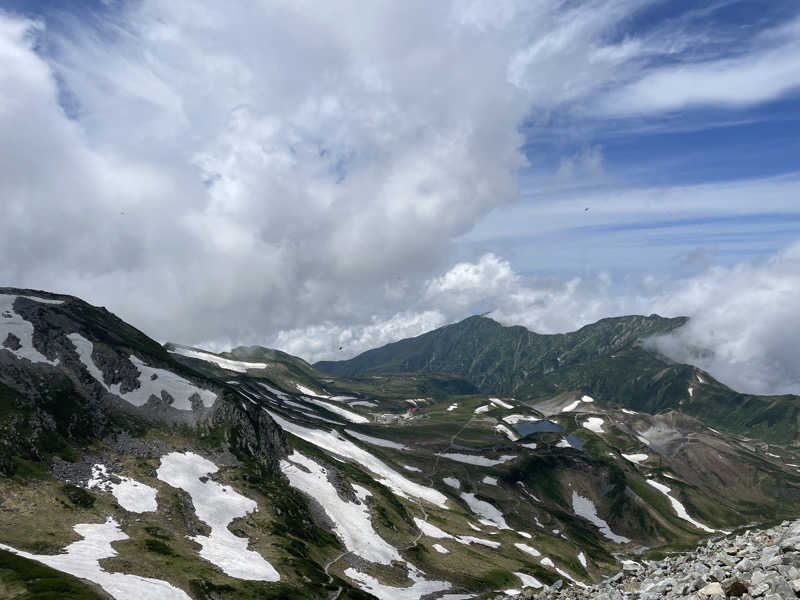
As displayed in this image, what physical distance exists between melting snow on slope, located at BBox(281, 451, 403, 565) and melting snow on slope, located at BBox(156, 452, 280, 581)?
32773 mm

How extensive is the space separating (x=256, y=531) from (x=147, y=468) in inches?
1198

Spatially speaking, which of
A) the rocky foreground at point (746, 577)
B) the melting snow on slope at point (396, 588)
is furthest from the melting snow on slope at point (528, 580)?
the rocky foreground at point (746, 577)

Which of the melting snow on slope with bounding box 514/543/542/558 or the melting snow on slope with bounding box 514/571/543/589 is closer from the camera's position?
the melting snow on slope with bounding box 514/571/543/589

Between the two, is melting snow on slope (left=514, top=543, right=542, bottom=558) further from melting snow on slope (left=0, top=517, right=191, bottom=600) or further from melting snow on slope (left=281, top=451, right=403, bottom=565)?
melting snow on slope (left=0, top=517, right=191, bottom=600)

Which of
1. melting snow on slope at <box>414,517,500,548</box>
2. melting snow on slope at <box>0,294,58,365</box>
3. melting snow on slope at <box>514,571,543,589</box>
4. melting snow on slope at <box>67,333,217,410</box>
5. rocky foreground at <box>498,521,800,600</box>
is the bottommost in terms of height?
melting snow on slope at <box>514,571,543,589</box>

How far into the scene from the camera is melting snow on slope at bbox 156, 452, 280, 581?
97.7 m

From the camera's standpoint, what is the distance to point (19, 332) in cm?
14575

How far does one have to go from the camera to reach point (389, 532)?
158 metres

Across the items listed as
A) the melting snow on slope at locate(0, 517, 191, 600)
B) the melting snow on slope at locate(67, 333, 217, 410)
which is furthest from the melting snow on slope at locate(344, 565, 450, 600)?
the melting snow on slope at locate(67, 333, 217, 410)

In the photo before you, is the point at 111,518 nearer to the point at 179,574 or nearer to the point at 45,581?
the point at 179,574

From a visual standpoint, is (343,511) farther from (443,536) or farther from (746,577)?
(746,577)

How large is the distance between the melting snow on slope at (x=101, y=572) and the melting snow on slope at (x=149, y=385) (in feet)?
214

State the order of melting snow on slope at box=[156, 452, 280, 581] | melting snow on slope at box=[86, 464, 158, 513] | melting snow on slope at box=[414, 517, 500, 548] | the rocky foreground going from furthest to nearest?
melting snow on slope at box=[414, 517, 500, 548] < melting snow on slope at box=[86, 464, 158, 513] < melting snow on slope at box=[156, 452, 280, 581] < the rocky foreground

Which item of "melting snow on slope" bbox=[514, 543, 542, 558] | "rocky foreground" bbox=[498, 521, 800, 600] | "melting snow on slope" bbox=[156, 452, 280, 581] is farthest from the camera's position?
"melting snow on slope" bbox=[514, 543, 542, 558]
